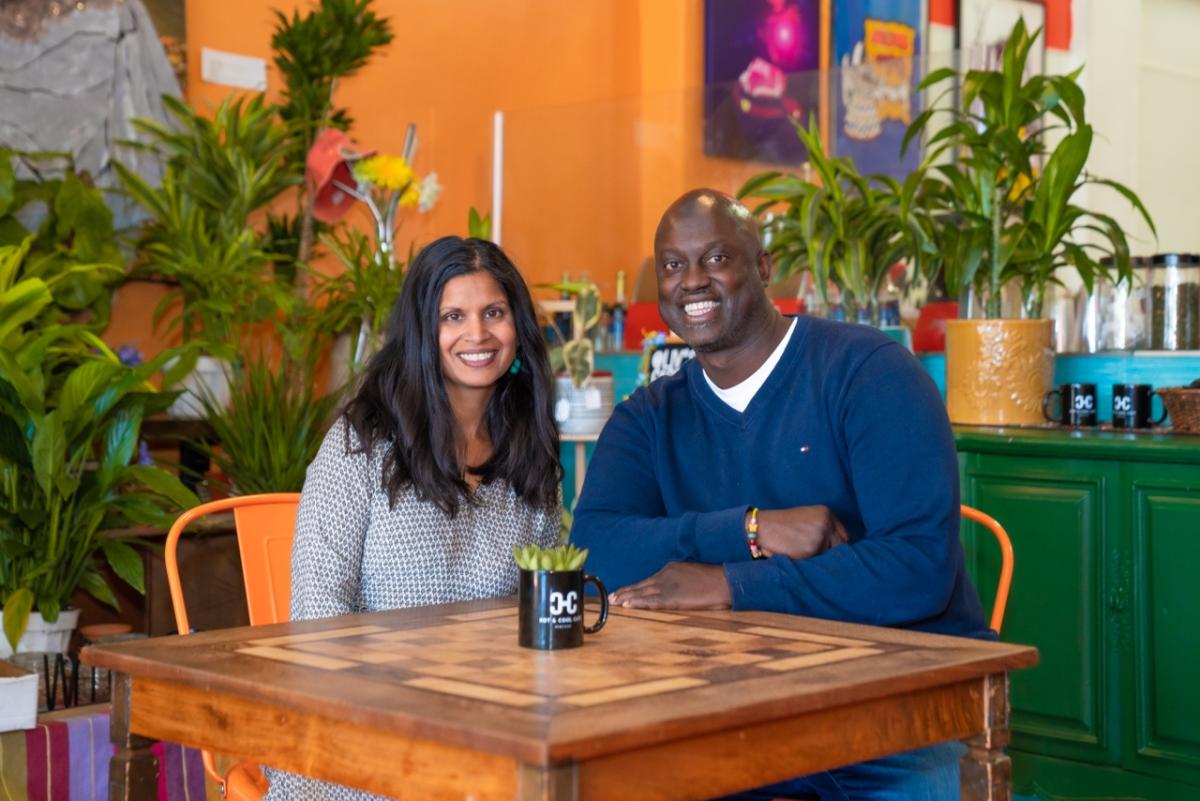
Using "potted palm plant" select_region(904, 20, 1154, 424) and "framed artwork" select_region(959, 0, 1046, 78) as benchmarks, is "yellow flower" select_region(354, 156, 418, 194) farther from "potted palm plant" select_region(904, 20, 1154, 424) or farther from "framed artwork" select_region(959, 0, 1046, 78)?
"framed artwork" select_region(959, 0, 1046, 78)

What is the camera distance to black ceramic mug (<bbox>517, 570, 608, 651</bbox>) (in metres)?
1.58

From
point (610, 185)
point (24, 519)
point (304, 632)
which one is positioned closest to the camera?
point (304, 632)

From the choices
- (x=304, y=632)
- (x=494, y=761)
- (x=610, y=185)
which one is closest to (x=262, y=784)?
(x=304, y=632)

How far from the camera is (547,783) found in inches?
46.3

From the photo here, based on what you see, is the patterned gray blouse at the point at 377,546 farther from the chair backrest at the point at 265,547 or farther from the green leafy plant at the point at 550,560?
the green leafy plant at the point at 550,560

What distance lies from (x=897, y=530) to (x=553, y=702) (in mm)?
A: 746

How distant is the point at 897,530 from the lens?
1916 mm

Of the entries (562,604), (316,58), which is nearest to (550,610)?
(562,604)

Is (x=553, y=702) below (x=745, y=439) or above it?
below

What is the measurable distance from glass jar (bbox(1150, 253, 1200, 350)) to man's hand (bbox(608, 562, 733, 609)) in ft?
6.59

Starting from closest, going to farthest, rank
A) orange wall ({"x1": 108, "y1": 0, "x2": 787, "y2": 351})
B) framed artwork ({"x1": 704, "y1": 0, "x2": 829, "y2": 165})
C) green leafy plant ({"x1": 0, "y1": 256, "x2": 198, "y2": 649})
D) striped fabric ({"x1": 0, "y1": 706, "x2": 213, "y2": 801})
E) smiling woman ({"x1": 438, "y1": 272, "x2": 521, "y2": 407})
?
smiling woman ({"x1": 438, "y1": 272, "x2": 521, "y2": 407}) → striped fabric ({"x1": 0, "y1": 706, "x2": 213, "y2": 801}) → green leafy plant ({"x1": 0, "y1": 256, "x2": 198, "y2": 649}) → orange wall ({"x1": 108, "y1": 0, "x2": 787, "y2": 351}) → framed artwork ({"x1": 704, "y1": 0, "x2": 829, "y2": 165})

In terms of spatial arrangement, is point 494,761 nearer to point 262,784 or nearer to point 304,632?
point 304,632

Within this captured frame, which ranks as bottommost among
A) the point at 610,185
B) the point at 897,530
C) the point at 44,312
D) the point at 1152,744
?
the point at 1152,744

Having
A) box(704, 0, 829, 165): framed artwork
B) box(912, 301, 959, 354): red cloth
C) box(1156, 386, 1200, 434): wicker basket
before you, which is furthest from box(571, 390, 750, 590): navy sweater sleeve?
box(704, 0, 829, 165): framed artwork
